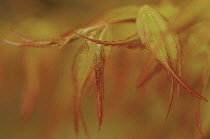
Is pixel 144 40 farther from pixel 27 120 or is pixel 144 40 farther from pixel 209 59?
pixel 27 120

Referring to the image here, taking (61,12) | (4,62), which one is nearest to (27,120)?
(4,62)

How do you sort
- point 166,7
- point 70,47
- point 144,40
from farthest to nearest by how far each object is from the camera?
1. point 70,47
2. point 166,7
3. point 144,40

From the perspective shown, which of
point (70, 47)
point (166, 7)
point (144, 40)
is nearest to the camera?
point (144, 40)

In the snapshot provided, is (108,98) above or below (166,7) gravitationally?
below

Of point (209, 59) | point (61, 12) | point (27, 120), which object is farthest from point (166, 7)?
point (27, 120)

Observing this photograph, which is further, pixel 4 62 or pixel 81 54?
pixel 4 62

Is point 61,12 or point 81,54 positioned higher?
point 61,12

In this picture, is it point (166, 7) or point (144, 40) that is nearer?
point (144, 40)

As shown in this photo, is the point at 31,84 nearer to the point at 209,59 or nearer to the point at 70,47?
the point at 70,47

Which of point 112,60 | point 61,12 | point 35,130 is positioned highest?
point 61,12
